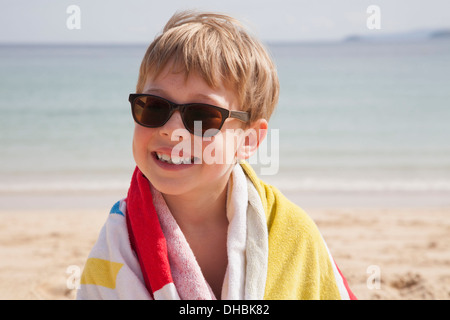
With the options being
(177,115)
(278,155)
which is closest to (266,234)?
(177,115)

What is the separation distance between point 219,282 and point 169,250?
0.33m

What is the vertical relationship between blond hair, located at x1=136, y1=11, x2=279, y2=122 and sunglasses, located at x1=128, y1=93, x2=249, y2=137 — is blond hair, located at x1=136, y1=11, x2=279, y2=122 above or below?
above

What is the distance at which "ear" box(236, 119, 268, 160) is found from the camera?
2.52 metres

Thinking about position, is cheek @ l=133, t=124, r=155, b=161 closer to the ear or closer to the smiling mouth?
the smiling mouth

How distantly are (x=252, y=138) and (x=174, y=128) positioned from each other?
54 cm

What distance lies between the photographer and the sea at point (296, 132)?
7.81 meters

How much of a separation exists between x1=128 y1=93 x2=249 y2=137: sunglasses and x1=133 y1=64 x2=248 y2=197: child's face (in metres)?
0.02

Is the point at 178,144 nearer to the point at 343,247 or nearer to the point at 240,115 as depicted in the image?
the point at 240,115

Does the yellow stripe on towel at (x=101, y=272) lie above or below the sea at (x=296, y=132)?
above

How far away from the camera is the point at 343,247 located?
198 inches

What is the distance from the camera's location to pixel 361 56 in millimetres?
29000

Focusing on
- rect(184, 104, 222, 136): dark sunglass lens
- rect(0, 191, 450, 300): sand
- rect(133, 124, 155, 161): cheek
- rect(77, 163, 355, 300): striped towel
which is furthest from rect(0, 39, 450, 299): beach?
rect(133, 124, 155, 161): cheek

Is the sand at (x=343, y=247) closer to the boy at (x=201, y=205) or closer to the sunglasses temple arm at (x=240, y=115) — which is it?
the boy at (x=201, y=205)

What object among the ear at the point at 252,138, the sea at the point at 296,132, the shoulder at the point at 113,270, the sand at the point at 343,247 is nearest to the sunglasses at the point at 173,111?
the ear at the point at 252,138
